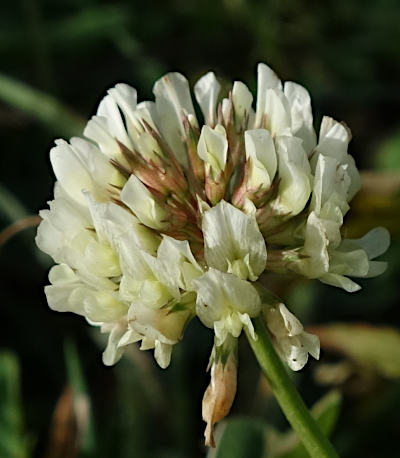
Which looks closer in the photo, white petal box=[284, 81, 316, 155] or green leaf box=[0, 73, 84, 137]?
white petal box=[284, 81, 316, 155]

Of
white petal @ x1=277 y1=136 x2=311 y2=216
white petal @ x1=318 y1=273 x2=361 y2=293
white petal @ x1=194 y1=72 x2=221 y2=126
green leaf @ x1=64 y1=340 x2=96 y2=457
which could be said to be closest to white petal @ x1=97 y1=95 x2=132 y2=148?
white petal @ x1=194 y1=72 x2=221 y2=126

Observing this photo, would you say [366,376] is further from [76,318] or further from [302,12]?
[302,12]

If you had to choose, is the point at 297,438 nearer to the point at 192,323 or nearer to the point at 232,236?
the point at 232,236

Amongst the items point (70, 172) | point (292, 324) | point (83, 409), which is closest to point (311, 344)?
point (292, 324)

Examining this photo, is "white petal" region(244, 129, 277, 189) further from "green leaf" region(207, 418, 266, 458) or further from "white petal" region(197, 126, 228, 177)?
"green leaf" region(207, 418, 266, 458)

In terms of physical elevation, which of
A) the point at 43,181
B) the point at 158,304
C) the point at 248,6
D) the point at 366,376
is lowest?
the point at 366,376

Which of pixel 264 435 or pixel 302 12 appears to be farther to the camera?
pixel 302 12

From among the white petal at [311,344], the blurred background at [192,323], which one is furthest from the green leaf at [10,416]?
the white petal at [311,344]

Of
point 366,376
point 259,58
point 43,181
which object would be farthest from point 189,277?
point 259,58
